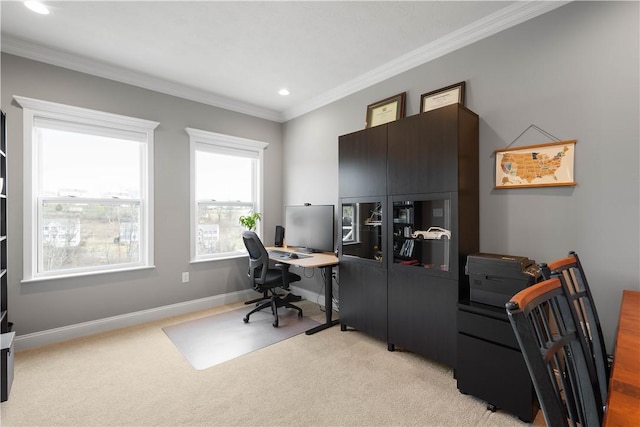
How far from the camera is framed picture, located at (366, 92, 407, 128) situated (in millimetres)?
3035

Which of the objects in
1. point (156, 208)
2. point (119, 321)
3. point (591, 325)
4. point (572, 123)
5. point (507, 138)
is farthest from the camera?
point (156, 208)

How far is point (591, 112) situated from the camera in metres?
1.99

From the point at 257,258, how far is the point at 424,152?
2064 mm

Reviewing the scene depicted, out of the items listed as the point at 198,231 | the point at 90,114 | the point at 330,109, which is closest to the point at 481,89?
the point at 330,109

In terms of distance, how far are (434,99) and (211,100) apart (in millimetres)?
2743

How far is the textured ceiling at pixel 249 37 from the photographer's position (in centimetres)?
226

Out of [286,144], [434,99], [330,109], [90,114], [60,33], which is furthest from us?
[286,144]

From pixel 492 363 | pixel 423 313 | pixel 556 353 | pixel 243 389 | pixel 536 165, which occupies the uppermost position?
pixel 536 165

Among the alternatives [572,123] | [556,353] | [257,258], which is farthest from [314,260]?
[556,353]

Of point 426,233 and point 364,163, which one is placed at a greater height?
point 364,163

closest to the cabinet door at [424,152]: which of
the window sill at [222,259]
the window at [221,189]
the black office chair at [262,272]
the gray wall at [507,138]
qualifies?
the gray wall at [507,138]

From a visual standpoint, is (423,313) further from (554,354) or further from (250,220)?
(250,220)

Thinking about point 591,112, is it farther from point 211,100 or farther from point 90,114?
point 90,114

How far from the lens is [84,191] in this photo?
3.13 meters
